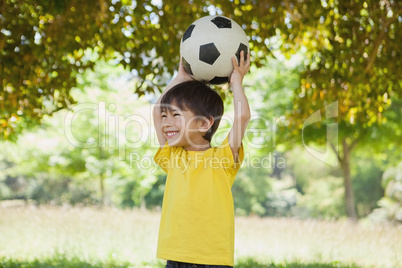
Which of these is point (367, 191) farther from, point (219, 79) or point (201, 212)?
point (201, 212)

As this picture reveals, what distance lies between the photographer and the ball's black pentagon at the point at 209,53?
10.9 ft

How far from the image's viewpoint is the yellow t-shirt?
271cm

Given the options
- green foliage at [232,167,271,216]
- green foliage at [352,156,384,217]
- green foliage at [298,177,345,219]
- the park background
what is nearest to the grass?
the park background

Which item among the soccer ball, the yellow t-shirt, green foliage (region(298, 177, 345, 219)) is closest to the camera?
the yellow t-shirt

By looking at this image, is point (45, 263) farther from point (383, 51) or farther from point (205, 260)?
point (383, 51)

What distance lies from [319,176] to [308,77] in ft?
99.2

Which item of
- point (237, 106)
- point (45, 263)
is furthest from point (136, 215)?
point (237, 106)

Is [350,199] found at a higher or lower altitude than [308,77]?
lower

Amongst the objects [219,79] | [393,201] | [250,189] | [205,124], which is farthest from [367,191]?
[205,124]

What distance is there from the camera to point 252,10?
6.30 meters

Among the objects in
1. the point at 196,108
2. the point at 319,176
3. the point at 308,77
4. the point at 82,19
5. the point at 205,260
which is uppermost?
the point at 82,19

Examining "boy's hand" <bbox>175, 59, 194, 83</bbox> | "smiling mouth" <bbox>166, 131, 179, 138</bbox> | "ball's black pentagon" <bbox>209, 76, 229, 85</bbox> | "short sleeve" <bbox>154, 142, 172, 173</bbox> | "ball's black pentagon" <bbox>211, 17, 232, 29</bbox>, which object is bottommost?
"short sleeve" <bbox>154, 142, 172, 173</bbox>

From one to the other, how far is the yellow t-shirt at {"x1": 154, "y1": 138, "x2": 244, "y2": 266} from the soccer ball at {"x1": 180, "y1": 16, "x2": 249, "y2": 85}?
726 millimetres

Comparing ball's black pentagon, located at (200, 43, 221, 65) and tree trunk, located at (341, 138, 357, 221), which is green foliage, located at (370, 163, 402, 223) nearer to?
tree trunk, located at (341, 138, 357, 221)
